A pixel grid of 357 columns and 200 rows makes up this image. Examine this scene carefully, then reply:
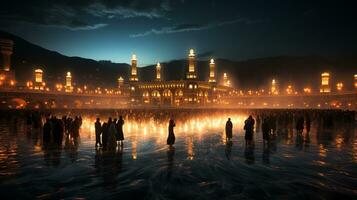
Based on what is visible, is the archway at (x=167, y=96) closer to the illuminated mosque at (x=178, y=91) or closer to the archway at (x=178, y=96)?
the illuminated mosque at (x=178, y=91)

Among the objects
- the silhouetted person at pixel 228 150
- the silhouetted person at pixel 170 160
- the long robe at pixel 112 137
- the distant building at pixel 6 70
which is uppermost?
the distant building at pixel 6 70

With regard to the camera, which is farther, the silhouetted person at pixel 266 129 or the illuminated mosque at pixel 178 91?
the illuminated mosque at pixel 178 91

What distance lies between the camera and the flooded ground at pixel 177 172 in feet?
23.1

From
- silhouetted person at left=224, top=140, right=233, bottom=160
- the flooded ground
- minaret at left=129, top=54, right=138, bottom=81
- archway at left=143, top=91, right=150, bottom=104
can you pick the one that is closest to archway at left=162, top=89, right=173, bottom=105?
archway at left=143, top=91, right=150, bottom=104

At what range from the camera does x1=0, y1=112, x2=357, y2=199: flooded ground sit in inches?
278

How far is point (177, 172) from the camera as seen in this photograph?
29.7 feet

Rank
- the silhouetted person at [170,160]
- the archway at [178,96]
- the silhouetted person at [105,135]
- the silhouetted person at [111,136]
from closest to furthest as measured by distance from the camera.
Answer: the silhouetted person at [170,160] → the silhouetted person at [111,136] → the silhouetted person at [105,135] → the archway at [178,96]

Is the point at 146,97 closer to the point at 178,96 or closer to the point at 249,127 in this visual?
the point at 178,96

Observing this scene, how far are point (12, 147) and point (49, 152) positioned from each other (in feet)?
8.27

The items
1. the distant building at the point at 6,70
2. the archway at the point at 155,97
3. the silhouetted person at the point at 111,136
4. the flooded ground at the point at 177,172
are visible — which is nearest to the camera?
the flooded ground at the point at 177,172

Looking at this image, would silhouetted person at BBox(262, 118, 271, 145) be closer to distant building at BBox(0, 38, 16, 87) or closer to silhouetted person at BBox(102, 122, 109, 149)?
silhouetted person at BBox(102, 122, 109, 149)

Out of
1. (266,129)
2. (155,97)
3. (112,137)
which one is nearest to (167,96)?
(155,97)

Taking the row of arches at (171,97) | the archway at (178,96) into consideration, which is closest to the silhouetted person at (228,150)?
the row of arches at (171,97)

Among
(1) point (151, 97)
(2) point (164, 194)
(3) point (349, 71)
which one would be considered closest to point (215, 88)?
(1) point (151, 97)
